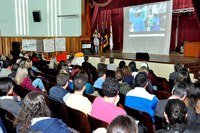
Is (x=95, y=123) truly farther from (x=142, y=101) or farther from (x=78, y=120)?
(x=142, y=101)

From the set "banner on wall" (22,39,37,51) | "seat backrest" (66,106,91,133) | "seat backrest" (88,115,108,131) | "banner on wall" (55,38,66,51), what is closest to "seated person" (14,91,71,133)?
"seat backrest" (88,115,108,131)

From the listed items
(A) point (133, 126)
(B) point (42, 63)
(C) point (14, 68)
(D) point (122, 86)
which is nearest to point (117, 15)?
(B) point (42, 63)

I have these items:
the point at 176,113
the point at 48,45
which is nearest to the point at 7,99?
the point at 176,113

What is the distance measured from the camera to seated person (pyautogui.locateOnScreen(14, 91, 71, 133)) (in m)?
1.92

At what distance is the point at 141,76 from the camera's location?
11.1 feet

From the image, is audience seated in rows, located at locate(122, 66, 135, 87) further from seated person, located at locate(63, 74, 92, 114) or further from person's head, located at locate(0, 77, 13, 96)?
person's head, located at locate(0, 77, 13, 96)

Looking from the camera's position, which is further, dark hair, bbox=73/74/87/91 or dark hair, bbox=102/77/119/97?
dark hair, bbox=73/74/87/91

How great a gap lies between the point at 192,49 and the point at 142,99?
6.96 m

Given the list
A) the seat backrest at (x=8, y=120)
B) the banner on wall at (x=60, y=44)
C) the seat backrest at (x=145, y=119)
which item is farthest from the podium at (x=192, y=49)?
the seat backrest at (x=8, y=120)

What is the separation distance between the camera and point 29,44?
12133mm

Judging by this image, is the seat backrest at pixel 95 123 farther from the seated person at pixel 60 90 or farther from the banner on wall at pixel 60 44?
the banner on wall at pixel 60 44

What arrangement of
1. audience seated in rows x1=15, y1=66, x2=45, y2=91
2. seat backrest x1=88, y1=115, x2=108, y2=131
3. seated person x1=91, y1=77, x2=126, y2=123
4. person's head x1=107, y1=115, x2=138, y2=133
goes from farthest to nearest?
1. audience seated in rows x1=15, y1=66, x2=45, y2=91
2. seated person x1=91, y1=77, x2=126, y2=123
3. seat backrest x1=88, y1=115, x2=108, y2=131
4. person's head x1=107, y1=115, x2=138, y2=133

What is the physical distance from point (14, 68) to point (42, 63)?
276 centimetres

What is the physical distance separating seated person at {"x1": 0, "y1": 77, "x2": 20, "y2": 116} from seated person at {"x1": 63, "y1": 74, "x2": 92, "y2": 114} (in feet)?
1.93
